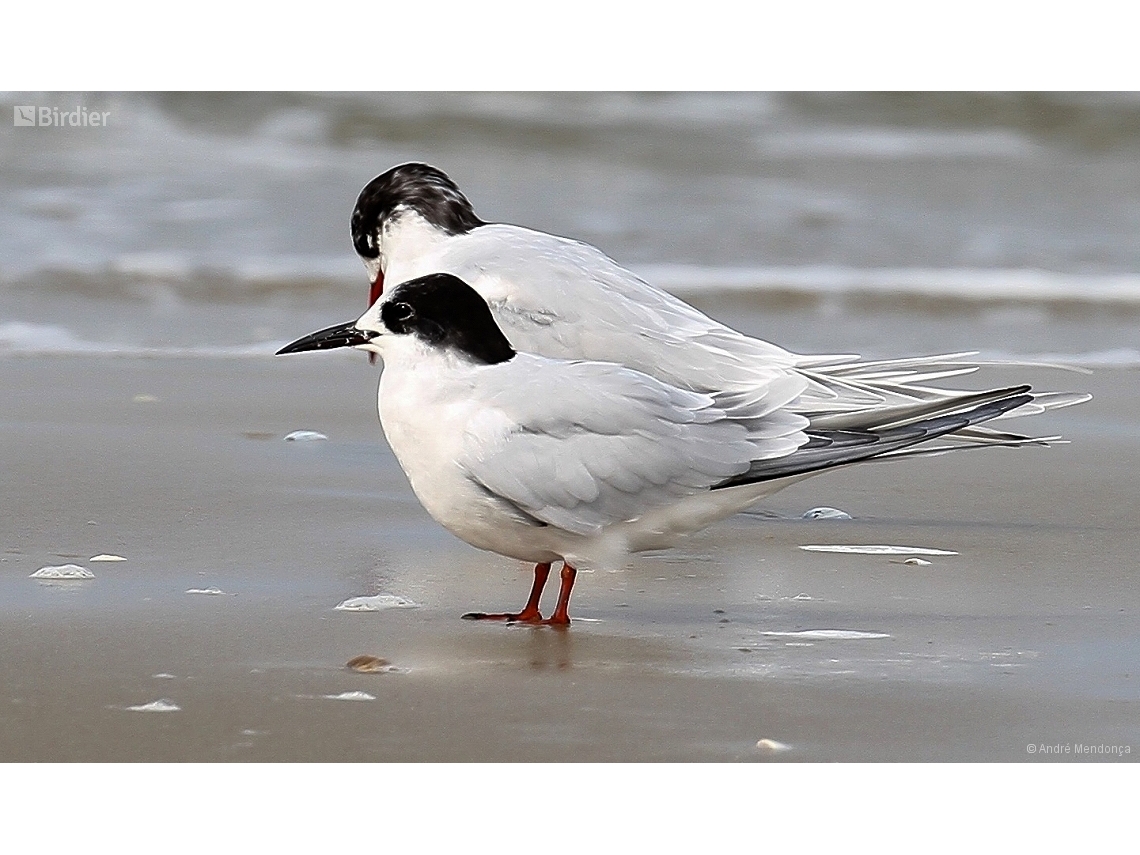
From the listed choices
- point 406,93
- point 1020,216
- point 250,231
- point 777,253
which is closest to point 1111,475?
point 777,253

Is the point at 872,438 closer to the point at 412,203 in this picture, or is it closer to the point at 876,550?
the point at 876,550

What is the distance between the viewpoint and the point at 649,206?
352 inches

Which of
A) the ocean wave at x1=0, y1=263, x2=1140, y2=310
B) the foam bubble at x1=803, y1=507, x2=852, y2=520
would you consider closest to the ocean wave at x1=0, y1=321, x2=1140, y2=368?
the ocean wave at x1=0, y1=263, x2=1140, y2=310

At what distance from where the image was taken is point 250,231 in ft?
27.5

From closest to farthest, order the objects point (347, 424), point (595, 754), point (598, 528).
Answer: point (595, 754) → point (598, 528) → point (347, 424)

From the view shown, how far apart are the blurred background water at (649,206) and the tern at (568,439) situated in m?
3.13

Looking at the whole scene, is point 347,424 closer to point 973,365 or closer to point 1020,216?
point 973,365

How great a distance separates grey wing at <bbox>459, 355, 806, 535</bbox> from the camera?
11.4 ft

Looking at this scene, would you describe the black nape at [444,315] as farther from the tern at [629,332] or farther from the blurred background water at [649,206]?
the blurred background water at [649,206]

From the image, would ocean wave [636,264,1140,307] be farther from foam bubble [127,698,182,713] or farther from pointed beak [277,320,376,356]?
foam bubble [127,698,182,713]

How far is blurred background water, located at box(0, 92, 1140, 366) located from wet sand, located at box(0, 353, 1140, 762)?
174cm

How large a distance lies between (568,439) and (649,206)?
5.56m

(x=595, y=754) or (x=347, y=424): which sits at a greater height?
(x=347, y=424)

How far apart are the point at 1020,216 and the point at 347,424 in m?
4.51
